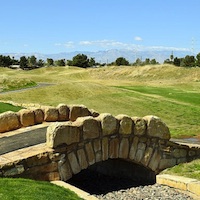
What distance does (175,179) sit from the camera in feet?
35.0

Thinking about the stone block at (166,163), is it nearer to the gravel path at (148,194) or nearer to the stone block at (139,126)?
the gravel path at (148,194)

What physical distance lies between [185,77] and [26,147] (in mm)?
68071

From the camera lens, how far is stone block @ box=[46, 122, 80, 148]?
9.55 m

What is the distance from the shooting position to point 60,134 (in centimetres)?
963

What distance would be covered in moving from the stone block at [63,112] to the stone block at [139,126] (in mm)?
2990

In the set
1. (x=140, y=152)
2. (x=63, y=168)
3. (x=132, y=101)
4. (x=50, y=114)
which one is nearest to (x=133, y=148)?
(x=140, y=152)

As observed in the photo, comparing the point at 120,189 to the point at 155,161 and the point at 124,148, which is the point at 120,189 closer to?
the point at 124,148

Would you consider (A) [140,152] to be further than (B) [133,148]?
Yes

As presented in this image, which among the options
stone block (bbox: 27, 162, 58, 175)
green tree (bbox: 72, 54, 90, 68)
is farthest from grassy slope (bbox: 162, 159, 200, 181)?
green tree (bbox: 72, 54, 90, 68)

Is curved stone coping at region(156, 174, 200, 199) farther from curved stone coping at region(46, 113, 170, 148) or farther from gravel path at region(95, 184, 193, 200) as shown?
curved stone coping at region(46, 113, 170, 148)

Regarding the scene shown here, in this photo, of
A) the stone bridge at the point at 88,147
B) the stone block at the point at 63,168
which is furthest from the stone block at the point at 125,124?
the stone block at the point at 63,168

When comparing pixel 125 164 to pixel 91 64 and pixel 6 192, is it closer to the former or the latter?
pixel 6 192

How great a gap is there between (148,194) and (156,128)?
6.60ft

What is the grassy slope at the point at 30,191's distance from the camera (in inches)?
290
